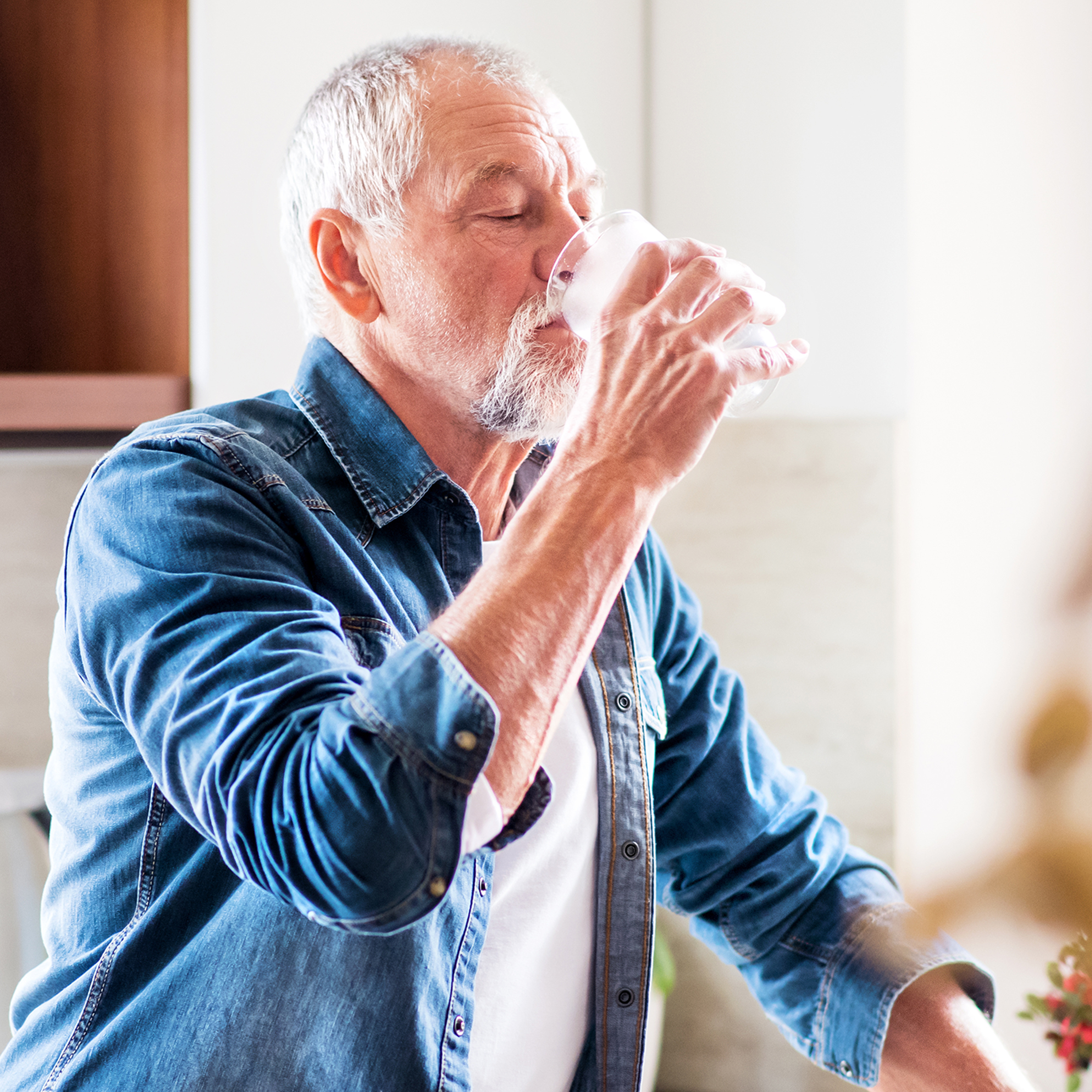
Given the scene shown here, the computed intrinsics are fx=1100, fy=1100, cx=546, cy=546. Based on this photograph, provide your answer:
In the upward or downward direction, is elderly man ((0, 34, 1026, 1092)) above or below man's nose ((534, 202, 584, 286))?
below

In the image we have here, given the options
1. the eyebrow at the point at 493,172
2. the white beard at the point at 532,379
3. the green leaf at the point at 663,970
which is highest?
the eyebrow at the point at 493,172

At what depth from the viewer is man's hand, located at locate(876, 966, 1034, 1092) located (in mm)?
784

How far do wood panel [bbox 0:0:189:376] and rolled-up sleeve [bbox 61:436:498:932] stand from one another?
2.93 ft

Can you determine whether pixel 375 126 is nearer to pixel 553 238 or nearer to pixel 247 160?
pixel 553 238

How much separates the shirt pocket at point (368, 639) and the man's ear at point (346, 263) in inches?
13.0

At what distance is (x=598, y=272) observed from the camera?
85 centimetres

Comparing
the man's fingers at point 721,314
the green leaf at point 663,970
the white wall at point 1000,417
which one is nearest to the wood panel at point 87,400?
the man's fingers at point 721,314

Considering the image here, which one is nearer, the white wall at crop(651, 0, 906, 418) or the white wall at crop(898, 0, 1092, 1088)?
the white wall at crop(898, 0, 1092, 1088)

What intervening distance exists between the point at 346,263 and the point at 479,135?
0.56 ft

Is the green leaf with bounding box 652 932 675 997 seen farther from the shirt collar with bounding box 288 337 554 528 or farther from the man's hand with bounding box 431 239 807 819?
the man's hand with bounding box 431 239 807 819

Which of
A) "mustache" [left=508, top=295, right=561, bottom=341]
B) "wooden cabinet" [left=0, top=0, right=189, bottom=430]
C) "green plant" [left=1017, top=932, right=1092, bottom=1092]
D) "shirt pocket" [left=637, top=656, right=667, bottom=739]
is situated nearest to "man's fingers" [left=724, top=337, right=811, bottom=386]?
"mustache" [left=508, top=295, right=561, bottom=341]

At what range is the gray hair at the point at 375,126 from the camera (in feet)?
3.03

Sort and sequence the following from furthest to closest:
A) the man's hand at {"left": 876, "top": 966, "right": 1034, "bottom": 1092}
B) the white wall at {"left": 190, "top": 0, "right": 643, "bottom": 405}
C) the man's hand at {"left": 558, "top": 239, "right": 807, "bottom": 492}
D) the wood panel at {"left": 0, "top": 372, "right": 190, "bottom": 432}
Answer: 1. the white wall at {"left": 190, "top": 0, "right": 643, "bottom": 405}
2. the wood panel at {"left": 0, "top": 372, "right": 190, "bottom": 432}
3. the man's hand at {"left": 876, "top": 966, "right": 1034, "bottom": 1092}
4. the man's hand at {"left": 558, "top": 239, "right": 807, "bottom": 492}

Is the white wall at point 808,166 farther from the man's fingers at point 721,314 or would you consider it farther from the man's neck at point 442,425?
the man's fingers at point 721,314
